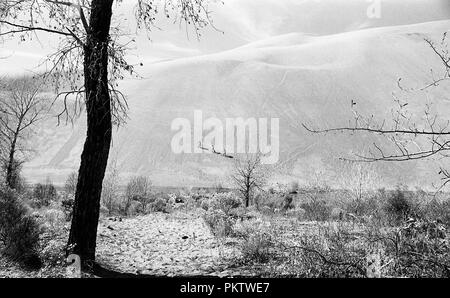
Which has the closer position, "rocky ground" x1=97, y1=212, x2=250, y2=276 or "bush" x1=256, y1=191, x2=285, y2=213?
"rocky ground" x1=97, y1=212, x2=250, y2=276

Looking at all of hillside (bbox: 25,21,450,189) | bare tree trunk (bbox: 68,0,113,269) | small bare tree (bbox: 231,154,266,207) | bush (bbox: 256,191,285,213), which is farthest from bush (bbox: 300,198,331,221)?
hillside (bbox: 25,21,450,189)

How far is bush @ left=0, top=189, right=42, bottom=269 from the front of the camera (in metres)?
6.61

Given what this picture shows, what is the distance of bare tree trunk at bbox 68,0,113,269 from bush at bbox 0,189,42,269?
879mm

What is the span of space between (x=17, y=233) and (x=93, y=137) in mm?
2199

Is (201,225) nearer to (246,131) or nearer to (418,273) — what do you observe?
(418,273)

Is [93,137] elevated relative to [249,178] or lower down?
elevated

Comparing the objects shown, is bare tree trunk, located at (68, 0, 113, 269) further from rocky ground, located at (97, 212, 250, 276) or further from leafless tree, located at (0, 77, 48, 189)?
leafless tree, located at (0, 77, 48, 189)

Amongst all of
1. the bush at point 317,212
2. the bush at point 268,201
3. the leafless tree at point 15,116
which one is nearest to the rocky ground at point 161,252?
the bush at point 317,212

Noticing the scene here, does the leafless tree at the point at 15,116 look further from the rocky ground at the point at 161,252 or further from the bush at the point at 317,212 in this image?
the bush at the point at 317,212

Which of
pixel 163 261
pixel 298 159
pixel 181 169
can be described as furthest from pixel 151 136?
pixel 163 261

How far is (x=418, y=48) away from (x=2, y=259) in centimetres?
8557

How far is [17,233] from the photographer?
7008 mm

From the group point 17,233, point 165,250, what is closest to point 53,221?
point 17,233

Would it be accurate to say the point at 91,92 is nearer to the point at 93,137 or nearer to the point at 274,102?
the point at 93,137
